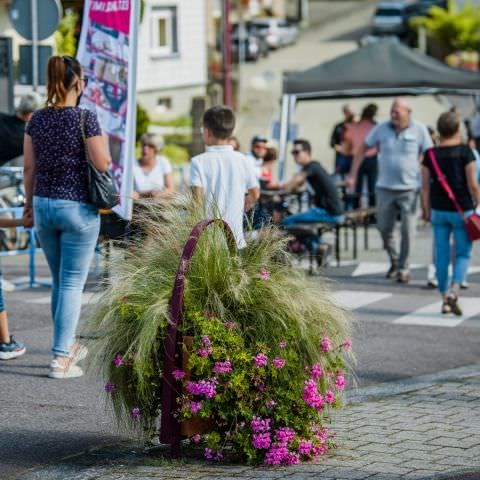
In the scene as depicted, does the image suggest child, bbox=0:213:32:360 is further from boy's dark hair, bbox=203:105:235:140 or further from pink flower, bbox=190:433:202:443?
pink flower, bbox=190:433:202:443

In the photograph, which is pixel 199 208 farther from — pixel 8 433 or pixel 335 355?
pixel 8 433

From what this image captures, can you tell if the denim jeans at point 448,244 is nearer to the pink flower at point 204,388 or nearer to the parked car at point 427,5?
the pink flower at point 204,388

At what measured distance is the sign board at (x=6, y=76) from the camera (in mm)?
17406

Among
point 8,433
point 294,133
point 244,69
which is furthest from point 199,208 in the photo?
point 244,69

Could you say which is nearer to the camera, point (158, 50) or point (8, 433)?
point (8, 433)

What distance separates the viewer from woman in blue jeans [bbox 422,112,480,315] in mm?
12453

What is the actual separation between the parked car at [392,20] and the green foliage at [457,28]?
8.16 meters

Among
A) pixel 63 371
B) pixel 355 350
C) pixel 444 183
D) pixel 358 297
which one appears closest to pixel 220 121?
pixel 63 371

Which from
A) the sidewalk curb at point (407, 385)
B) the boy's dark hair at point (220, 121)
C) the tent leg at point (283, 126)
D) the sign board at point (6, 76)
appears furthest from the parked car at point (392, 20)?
the boy's dark hair at point (220, 121)

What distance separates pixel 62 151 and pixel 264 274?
2364 millimetres

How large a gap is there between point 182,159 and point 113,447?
26027 mm

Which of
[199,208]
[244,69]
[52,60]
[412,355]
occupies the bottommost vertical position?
[244,69]

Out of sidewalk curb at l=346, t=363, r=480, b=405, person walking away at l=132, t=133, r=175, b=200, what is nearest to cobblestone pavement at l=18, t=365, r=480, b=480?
sidewalk curb at l=346, t=363, r=480, b=405

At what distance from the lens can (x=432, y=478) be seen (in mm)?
6215
